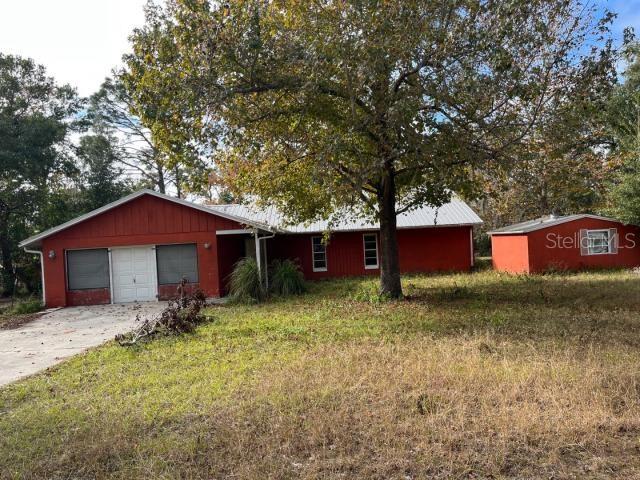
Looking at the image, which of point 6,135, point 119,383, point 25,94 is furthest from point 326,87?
point 25,94

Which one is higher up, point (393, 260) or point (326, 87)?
point (326, 87)

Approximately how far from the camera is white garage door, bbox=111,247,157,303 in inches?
682

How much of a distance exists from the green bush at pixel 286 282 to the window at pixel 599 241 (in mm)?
11937

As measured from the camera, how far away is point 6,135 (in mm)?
23922

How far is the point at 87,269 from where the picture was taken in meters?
17.4

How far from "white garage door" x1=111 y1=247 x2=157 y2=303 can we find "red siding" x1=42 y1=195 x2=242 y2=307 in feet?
1.53

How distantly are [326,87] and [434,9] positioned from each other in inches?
100.0

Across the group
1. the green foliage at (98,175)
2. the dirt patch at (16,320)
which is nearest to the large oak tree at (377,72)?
the dirt patch at (16,320)

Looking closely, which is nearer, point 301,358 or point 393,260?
point 301,358

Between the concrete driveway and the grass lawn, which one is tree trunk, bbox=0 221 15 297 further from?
the grass lawn

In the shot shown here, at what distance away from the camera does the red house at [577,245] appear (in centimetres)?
1906

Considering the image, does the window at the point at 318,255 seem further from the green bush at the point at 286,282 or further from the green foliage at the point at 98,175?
the green foliage at the point at 98,175

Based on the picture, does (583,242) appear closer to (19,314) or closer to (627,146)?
(627,146)

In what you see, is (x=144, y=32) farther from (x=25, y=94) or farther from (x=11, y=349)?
(x=25, y=94)
